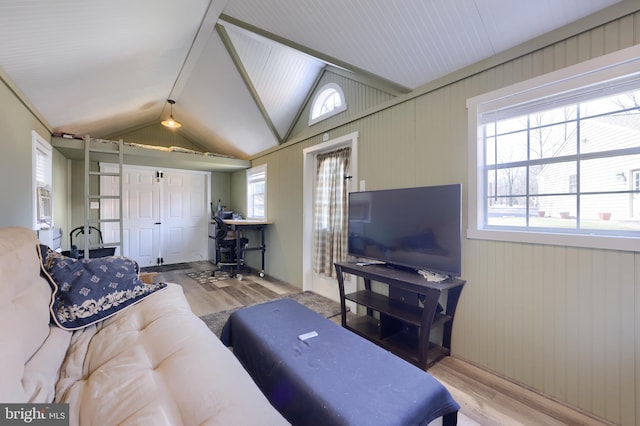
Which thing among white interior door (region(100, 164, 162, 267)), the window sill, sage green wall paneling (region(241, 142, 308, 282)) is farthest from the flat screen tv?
white interior door (region(100, 164, 162, 267))

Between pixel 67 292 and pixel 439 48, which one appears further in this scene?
pixel 439 48

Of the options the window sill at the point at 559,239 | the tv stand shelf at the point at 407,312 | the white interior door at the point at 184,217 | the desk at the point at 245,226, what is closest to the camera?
the window sill at the point at 559,239

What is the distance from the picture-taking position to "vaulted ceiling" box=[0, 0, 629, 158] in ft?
5.82

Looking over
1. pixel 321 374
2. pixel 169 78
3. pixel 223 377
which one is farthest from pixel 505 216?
pixel 169 78

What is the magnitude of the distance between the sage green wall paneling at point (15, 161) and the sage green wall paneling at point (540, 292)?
3.41m

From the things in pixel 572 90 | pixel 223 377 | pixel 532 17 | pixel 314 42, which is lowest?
pixel 223 377

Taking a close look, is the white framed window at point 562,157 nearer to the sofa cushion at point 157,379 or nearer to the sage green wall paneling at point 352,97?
the sage green wall paneling at point 352,97

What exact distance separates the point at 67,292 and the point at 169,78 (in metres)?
3.47

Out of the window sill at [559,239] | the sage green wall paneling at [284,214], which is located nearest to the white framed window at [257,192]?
the sage green wall paneling at [284,214]

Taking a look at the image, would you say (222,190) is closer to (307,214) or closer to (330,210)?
(307,214)

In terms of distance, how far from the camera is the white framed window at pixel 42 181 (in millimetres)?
2818

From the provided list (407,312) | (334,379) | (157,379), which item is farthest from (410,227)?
(157,379)

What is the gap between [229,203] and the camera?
21.1ft

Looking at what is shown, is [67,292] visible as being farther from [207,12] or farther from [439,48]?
[439,48]
